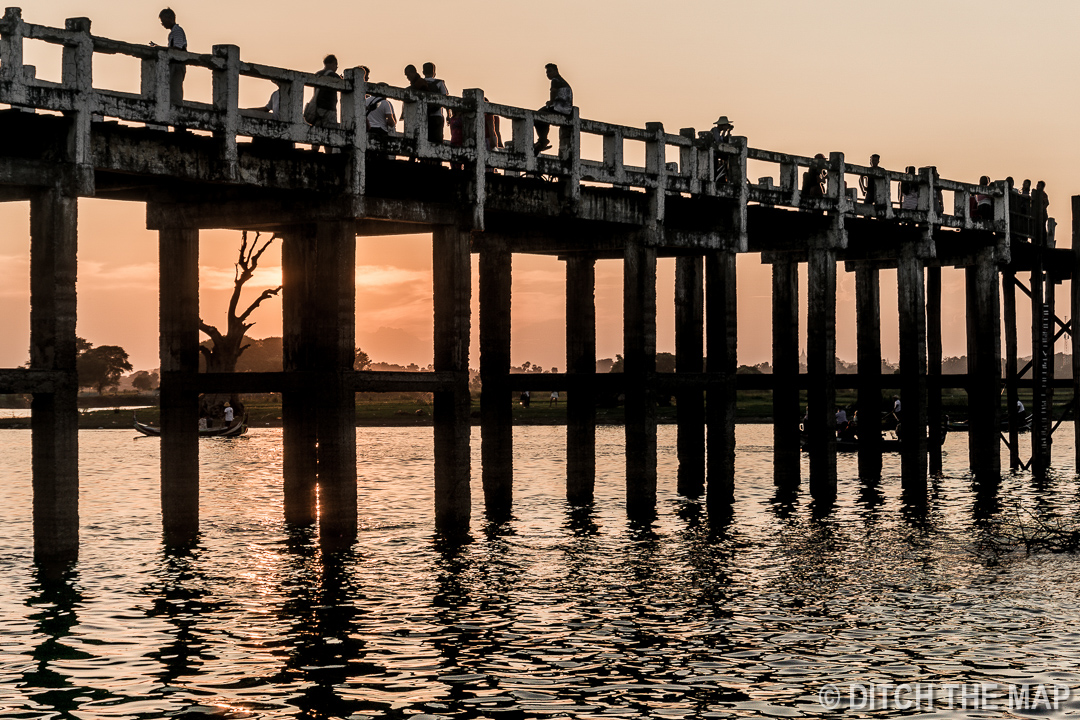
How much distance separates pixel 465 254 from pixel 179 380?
494cm

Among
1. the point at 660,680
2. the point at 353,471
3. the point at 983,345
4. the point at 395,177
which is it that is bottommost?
the point at 660,680

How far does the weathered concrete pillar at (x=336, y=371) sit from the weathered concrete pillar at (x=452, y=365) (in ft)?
5.84

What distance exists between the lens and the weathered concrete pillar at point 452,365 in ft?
74.2

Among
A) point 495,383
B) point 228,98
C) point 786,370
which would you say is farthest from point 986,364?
point 228,98

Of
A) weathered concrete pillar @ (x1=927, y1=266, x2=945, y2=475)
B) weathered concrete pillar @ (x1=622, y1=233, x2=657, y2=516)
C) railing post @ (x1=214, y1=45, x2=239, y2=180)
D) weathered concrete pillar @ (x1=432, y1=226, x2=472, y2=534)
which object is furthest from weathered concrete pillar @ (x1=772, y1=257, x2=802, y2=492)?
railing post @ (x1=214, y1=45, x2=239, y2=180)

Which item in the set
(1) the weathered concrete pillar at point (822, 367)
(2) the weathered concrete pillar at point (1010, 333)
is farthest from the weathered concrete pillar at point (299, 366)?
(2) the weathered concrete pillar at point (1010, 333)

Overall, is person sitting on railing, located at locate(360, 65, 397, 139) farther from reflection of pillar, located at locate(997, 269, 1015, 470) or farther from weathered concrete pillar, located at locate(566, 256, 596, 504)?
reflection of pillar, located at locate(997, 269, 1015, 470)

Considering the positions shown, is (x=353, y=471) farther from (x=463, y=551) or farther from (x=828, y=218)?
(x=828, y=218)

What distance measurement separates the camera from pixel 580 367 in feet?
97.6

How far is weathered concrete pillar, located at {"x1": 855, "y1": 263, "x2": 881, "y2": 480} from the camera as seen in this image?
111 ft

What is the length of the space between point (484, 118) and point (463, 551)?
662cm

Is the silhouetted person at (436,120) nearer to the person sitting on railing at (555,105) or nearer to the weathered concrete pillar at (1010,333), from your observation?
the person sitting on railing at (555,105)

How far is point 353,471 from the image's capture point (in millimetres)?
21312

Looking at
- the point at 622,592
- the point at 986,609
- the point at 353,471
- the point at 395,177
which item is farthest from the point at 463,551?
the point at 986,609
